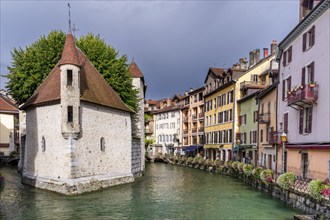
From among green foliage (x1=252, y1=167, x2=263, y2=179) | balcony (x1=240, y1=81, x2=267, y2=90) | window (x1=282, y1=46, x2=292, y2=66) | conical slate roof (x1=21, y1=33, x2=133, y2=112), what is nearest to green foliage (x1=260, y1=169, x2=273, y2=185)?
green foliage (x1=252, y1=167, x2=263, y2=179)

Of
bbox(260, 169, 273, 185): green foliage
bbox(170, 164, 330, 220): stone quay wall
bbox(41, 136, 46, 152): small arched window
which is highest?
bbox(41, 136, 46, 152): small arched window

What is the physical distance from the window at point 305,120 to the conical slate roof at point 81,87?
46.4 feet

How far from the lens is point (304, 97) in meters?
20.1

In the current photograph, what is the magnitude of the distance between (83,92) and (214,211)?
1274cm

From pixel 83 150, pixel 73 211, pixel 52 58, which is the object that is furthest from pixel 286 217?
pixel 52 58

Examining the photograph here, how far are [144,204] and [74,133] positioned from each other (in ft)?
23.0

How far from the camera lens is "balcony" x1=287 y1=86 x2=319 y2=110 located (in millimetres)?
19844

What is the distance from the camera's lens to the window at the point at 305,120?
20.9m

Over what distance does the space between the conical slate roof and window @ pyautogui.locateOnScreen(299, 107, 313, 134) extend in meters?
14.2

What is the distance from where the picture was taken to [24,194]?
73.8ft

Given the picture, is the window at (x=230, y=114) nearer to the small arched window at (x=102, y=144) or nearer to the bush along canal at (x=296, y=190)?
the bush along canal at (x=296, y=190)

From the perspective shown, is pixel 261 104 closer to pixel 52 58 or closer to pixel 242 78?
pixel 242 78

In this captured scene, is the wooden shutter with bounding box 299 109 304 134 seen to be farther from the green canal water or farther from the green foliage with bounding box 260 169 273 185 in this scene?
the green canal water

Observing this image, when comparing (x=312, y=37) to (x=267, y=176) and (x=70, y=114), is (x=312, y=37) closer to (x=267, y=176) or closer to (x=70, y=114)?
(x=267, y=176)
